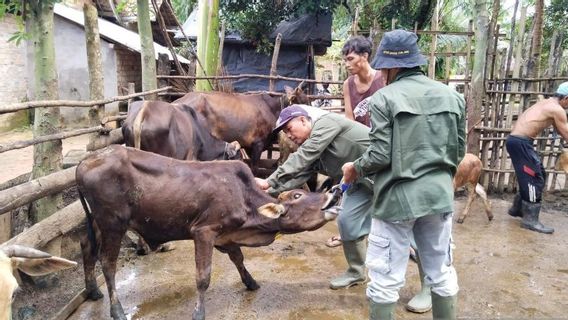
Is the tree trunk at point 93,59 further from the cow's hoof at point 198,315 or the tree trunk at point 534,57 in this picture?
the tree trunk at point 534,57

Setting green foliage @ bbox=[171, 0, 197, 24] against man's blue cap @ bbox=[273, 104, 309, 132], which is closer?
man's blue cap @ bbox=[273, 104, 309, 132]

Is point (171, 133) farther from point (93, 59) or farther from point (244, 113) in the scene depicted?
point (244, 113)

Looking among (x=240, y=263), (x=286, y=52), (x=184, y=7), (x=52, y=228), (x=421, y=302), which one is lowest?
(x=421, y=302)

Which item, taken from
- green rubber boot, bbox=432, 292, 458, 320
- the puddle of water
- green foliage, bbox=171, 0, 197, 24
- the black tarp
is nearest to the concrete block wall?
the black tarp

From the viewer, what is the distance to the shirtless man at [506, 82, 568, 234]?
18.7 ft

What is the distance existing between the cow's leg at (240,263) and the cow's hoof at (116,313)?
89cm

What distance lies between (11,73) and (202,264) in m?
12.4

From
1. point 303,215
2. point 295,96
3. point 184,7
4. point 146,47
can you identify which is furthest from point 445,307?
point 184,7

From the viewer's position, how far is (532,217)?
232 inches

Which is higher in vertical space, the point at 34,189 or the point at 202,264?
the point at 34,189

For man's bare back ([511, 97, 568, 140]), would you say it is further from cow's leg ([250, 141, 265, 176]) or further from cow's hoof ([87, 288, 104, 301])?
cow's hoof ([87, 288, 104, 301])

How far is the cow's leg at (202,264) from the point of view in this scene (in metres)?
3.52

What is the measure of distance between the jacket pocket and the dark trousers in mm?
3872

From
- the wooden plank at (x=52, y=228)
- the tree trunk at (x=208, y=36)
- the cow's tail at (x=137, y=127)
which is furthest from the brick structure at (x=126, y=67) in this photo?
the wooden plank at (x=52, y=228)
